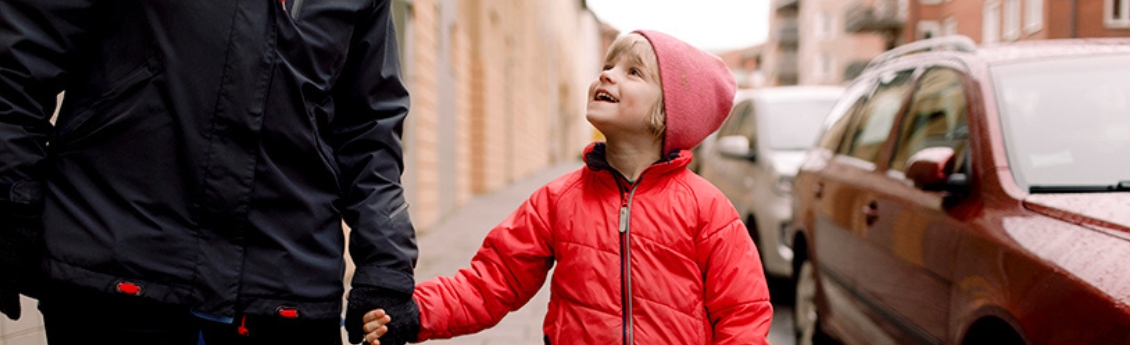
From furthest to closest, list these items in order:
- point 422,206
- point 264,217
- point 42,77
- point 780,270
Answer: point 422,206, point 780,270, point 264,217, point 42,77

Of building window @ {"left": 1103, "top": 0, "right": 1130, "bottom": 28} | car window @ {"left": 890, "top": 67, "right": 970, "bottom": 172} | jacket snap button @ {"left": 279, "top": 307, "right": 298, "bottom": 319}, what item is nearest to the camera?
jacket snap button @ {"left": 279, "top": 307, "right": 298, "bottom": 319}

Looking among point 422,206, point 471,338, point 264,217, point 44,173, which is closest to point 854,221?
point 471,338

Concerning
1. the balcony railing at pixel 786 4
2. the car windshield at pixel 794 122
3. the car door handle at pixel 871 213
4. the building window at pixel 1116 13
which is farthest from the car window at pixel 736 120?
the balcony railing at pixel 786 4

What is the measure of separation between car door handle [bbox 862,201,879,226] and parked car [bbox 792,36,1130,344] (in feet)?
0.06

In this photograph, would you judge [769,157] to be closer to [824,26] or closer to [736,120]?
[736,120]

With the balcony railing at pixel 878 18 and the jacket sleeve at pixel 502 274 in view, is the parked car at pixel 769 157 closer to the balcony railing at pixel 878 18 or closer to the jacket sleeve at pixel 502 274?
the jacket sleeve at pixel 502 274

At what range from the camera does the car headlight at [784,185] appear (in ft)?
21.5

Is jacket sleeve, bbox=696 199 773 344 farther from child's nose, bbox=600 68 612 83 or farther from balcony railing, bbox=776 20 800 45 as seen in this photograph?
balcony railing, bbox=776 20 800 45

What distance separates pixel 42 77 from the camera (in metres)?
1.67

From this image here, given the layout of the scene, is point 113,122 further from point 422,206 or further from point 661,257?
point 422,206

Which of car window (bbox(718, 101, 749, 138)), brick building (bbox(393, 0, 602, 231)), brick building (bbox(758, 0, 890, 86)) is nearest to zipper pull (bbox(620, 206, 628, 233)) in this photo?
car window (bbox(718, 101, 749, 138))

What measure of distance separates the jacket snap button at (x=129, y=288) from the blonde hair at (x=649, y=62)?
1.16m

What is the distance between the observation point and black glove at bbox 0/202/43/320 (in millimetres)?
1615

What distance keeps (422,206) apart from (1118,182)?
7.74 metres
